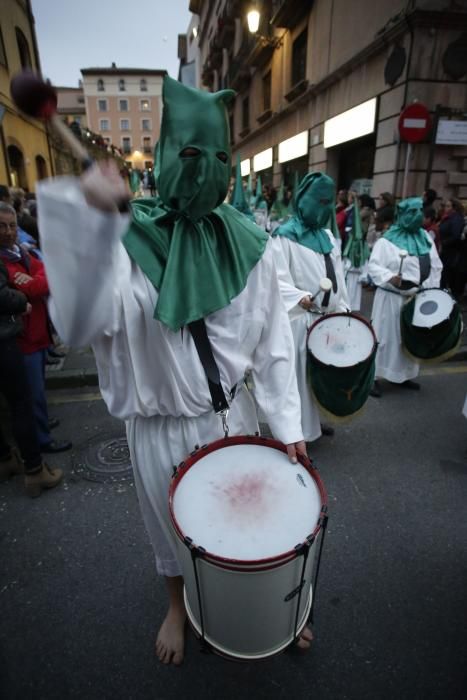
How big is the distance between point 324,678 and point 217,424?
125 centimetres

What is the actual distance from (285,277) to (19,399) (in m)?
2.14

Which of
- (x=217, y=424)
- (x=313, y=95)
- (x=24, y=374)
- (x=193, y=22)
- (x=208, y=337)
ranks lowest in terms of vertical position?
(x=24, y=374)

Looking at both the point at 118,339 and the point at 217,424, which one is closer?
the point at 118,339

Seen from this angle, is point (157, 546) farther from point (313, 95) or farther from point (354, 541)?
point (313, 95)

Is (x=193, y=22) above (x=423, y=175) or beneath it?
above

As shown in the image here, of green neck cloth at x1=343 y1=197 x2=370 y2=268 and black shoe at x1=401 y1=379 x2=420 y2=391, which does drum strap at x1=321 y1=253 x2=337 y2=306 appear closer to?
black shoe at x1=401 y1=379 x2=420 y2=391

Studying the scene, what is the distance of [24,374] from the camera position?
288 cm

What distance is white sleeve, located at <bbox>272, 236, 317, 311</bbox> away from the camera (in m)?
2.98

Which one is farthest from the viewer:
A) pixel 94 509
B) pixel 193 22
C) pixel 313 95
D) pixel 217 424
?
pixel 193 22

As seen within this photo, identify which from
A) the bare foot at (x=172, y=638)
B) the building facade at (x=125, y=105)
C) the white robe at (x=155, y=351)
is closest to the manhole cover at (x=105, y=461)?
the bare foot at (x=172, y=638)

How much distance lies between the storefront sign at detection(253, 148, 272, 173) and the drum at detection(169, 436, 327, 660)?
18441 millimetres

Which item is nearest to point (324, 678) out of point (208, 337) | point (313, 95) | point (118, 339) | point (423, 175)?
point (208, 337)

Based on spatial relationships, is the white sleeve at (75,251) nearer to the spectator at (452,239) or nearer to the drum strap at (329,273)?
the drum strap at (329,273)

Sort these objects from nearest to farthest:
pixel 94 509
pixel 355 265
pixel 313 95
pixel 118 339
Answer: pixel 118 339 → pixel 94 509 → pixel 355 265 → pixel 313 95
